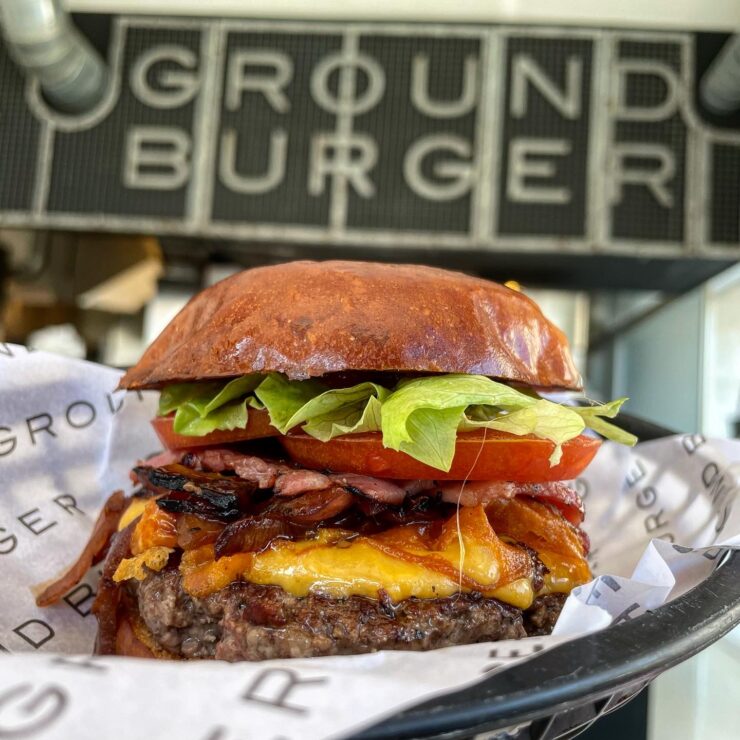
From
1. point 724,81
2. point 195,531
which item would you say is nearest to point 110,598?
point 195,531

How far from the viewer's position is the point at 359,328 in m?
0.95

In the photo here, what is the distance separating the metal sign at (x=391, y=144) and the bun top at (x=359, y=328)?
2.18m

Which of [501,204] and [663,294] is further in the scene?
[663,294]

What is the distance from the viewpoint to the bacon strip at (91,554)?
3.90 ft

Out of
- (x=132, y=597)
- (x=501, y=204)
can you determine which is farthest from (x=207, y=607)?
(x=501, y=204)

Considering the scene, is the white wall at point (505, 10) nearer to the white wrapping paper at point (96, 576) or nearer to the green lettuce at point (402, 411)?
the white wrapping paper at point (96, 576)

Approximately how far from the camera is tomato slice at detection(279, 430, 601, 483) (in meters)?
0.96

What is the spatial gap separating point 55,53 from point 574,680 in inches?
126

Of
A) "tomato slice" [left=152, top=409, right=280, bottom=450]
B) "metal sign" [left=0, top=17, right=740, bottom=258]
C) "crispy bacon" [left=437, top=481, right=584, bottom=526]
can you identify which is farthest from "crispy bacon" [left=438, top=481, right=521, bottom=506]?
"metal sign" [left=0, top=17, right=740, bottom=258]

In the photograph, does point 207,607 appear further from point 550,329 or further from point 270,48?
point 270,48

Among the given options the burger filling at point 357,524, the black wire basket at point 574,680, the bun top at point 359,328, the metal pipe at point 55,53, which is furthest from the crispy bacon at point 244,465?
the metal pipe at point 55,53

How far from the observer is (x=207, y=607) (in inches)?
37.1

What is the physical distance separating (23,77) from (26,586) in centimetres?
290

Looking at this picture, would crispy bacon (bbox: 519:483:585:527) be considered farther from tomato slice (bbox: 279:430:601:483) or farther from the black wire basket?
the black wire basket
